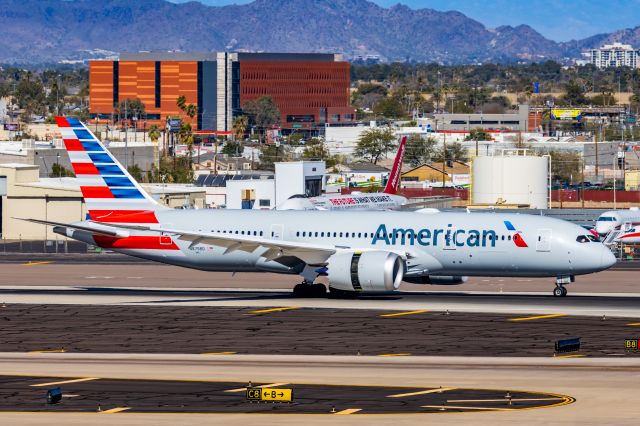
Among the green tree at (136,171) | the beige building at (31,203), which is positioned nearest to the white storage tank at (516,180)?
the beige building at (31,203)

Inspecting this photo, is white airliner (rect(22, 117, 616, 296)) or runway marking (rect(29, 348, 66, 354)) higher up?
white airliner (rect(22, 117, 616, 296))

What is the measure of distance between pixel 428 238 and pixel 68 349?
2137cm

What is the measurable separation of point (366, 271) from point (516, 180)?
62.3 meters

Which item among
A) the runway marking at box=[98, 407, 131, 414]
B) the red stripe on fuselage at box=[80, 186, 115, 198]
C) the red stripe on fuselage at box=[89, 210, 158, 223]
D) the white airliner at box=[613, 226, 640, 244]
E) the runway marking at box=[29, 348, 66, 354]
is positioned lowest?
the runway marking at box=[98, 407, 131, 414]

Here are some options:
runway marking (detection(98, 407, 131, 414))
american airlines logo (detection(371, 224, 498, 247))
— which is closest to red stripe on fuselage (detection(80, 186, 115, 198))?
american airlines logo (detection(371, 224, 498, 247))

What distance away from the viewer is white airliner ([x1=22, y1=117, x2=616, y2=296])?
62.2 m

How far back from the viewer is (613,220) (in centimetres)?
10569

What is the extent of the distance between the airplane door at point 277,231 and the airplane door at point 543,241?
12613mm

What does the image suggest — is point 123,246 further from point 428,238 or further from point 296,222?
point 428,238

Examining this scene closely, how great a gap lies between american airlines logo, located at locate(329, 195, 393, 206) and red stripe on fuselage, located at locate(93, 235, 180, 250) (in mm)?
36344

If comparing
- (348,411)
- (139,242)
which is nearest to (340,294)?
(139,242)

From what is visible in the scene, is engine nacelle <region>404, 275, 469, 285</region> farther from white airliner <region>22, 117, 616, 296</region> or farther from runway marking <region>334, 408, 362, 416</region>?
runway marking <region>334, 408, 362, 416</region>

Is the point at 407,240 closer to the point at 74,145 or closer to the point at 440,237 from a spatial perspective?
the point at 440,237

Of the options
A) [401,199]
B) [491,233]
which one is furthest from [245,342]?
[401,199]
